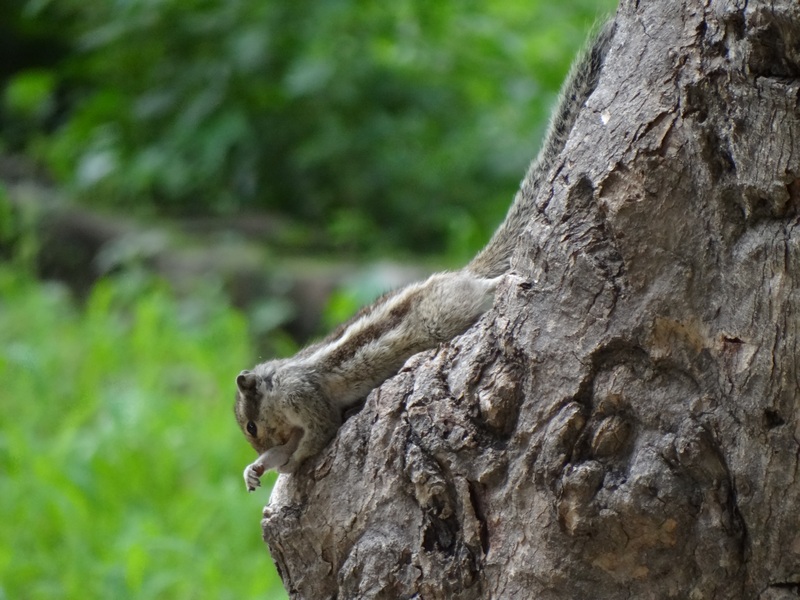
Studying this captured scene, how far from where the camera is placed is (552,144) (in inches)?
98.8

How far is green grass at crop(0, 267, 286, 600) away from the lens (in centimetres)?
430

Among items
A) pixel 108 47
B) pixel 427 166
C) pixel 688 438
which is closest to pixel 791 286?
pixel 688 438

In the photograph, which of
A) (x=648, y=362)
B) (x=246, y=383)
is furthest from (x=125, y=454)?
(x=648, y=362)

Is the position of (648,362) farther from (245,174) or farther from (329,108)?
(245,174)

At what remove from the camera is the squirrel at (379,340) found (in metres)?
2.50

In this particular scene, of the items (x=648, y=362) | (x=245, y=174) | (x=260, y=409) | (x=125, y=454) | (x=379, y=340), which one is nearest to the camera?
(x=648, y=362)

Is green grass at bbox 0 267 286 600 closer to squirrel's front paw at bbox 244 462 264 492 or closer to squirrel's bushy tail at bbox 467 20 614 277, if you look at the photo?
squirrel's front paw at bbox 244 462 264 492

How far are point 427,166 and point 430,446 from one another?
6044 mm

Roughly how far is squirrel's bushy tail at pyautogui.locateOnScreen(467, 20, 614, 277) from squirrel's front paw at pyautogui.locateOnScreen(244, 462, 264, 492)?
79cm

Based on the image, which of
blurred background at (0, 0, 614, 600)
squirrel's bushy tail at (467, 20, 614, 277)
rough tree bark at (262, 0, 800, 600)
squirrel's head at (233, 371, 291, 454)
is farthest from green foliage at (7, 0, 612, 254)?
rough tree bark at (262, 0, 800, 600)

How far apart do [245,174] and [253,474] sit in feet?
18.7

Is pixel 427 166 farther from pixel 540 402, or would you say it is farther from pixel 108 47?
pixel 540 402

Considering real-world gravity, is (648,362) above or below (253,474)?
below

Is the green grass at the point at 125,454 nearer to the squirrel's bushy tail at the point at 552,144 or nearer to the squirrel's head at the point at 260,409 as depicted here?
the squirrel's head at the point at 260,409
